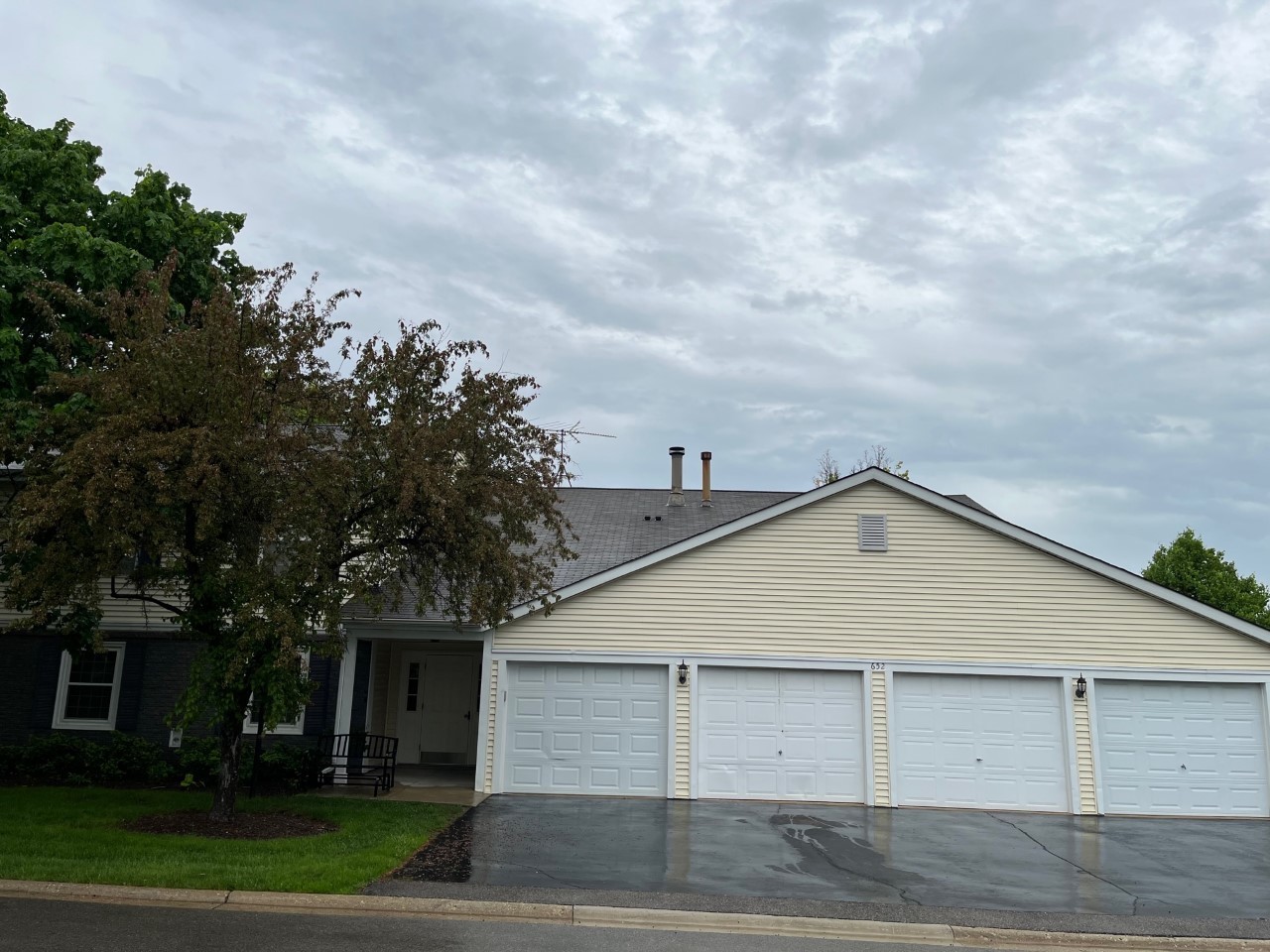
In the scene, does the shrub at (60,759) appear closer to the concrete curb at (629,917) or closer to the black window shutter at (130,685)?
the black window shutter at (130,685)

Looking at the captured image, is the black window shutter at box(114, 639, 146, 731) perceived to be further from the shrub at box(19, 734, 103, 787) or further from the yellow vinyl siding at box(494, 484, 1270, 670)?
the yellow vinyl siding at box(494, 484, 1270, 670)

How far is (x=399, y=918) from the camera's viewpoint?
8.60 m

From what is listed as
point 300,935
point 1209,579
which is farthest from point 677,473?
point 1209,579

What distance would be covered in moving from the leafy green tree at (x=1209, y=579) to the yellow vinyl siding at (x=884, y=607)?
820 inches

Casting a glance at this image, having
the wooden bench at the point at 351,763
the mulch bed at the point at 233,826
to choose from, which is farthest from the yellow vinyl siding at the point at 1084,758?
the mulch bed at the point at 233,826

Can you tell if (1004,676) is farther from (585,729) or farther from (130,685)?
(130,685)

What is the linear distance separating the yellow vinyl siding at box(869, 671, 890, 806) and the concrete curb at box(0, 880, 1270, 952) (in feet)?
25.6

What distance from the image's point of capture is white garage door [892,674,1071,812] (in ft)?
53.6

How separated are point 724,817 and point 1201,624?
29.2 feet

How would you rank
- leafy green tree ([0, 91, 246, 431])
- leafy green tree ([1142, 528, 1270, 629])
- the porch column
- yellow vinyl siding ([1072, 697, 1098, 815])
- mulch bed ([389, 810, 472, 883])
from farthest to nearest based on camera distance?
leafy green tree ([1142, 528, 1270, 629])
the porch column
yellow vinyl siding ([1072, 697, 1098, 815])
leafy green tree ([0, 91, 246, 431])
mulch bed ([389, 810, 472, 883])

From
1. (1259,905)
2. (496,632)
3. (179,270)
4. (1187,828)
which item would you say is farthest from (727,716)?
(179,270)

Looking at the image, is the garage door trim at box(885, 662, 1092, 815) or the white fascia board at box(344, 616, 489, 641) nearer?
the garage door trim at box(885, 662, 1092, 815)

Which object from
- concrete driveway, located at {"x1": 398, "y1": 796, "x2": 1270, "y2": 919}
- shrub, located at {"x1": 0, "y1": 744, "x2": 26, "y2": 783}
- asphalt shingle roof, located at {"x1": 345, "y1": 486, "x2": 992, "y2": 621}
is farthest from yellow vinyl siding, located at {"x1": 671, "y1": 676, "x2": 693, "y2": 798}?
shrub, located at {"x1": 0, "y1": 744, "x2": 26, "y2": 783}

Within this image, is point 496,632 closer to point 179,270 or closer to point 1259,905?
point 179,270
